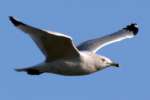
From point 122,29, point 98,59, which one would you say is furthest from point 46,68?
point 122,29

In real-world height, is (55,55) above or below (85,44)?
below

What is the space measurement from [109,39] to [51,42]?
3887mm

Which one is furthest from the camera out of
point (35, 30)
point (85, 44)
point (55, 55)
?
point (85, 44)

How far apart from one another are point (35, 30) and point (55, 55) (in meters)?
1.47

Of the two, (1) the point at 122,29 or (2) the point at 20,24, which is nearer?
(2) the point at 20,24

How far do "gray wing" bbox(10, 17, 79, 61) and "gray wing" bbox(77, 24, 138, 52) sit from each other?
2210 millimetres

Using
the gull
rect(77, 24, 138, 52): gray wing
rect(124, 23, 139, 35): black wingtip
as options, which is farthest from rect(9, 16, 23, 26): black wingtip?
rect(124, 23, 139, 35): black wingtip

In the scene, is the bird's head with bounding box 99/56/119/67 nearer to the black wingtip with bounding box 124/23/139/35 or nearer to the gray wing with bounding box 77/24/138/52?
the gray wing with bounding box 77/24/138/52

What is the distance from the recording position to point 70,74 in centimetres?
2072

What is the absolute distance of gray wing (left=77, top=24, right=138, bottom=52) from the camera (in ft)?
76.2

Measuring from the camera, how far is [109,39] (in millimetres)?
23859

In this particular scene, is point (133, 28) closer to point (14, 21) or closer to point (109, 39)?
point (109, 39)

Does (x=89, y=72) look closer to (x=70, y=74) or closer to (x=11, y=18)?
(x=70, y=74)

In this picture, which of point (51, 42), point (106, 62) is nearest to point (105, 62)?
point (106, 62)
